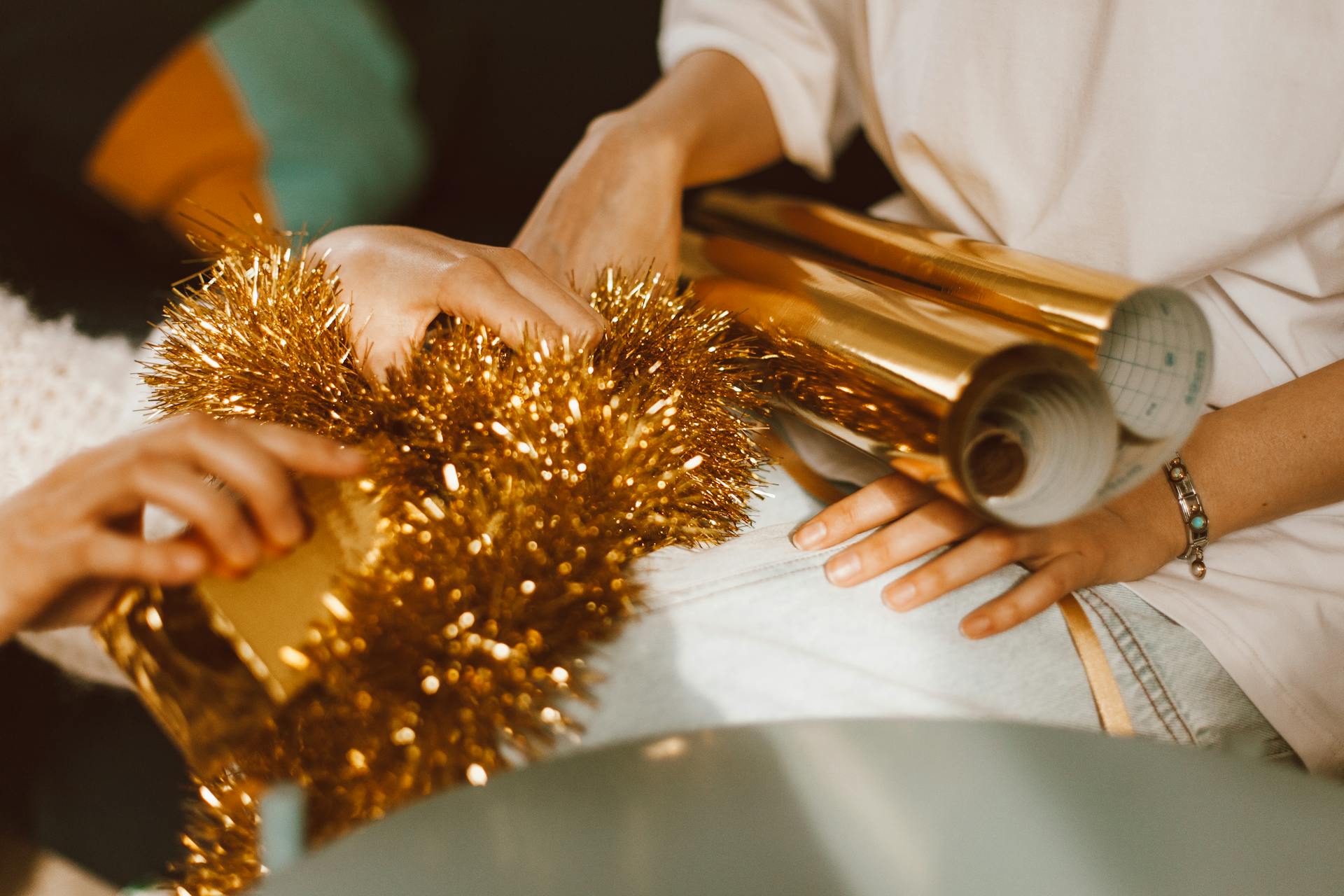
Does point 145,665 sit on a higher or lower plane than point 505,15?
lower

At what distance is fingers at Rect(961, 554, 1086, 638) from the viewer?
40 cm

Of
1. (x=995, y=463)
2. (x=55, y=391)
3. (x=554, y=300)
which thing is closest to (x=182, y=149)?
(x=55, y=391)

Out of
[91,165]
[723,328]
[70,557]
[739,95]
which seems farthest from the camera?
[739,95]

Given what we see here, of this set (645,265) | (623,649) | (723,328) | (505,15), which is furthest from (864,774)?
(505,15)

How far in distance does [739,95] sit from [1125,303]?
43 centimetres

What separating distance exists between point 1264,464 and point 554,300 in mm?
411

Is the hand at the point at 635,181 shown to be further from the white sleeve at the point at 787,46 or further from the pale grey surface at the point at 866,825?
the pale grey surface at the point at 866,825

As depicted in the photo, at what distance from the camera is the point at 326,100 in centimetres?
64

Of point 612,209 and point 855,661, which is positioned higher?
point 612,209

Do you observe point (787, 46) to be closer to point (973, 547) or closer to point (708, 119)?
point (708, 119)

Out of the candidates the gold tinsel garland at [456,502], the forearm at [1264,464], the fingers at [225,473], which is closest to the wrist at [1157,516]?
the forearm at [1264,464]

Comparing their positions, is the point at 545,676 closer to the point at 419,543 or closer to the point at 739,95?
the point at 419,543

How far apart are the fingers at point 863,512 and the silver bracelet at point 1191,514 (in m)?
0.15

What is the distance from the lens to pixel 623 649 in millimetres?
371
